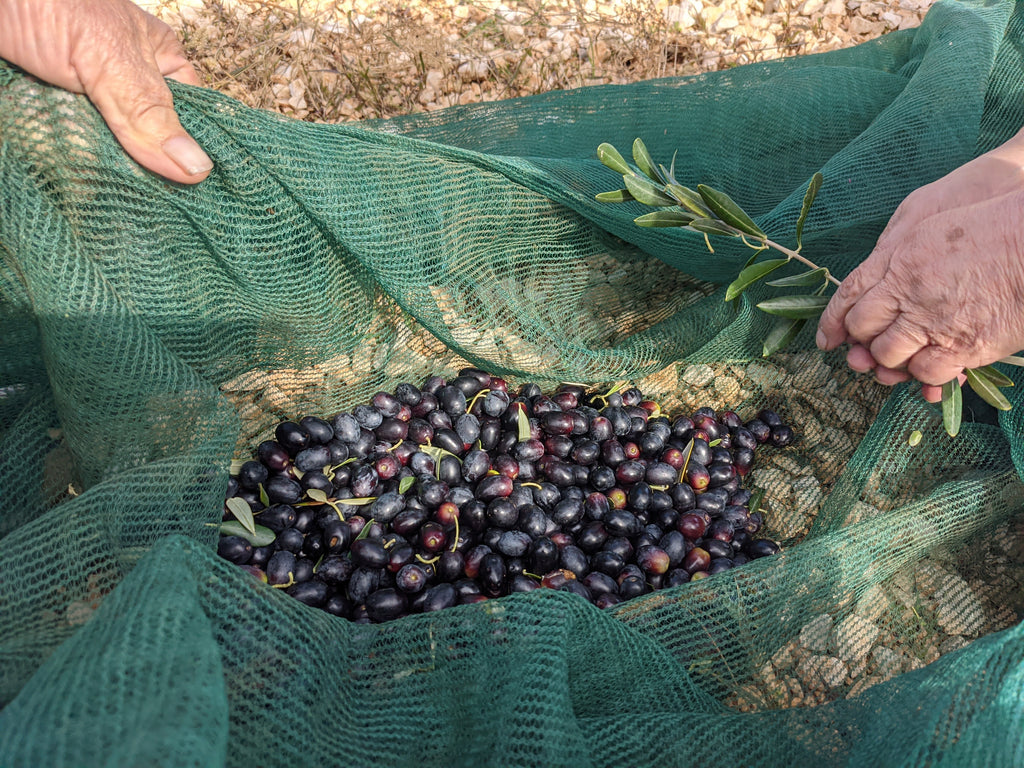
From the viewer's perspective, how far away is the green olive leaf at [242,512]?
1.65 m

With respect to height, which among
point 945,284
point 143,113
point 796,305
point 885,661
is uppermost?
point 143,113

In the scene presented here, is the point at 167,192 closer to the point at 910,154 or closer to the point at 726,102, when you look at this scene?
the point at 726,102

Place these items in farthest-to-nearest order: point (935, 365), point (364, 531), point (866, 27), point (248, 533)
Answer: point (866, 27) < point (364, 531) < point (248, 533) < point (935, 365)

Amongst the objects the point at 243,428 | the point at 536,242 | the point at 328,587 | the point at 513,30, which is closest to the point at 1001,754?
the point at 328,587

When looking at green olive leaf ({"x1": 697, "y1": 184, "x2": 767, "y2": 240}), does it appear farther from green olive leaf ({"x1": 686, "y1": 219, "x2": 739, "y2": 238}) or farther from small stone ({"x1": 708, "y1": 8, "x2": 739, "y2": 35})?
small stone ({"x1": 708, "y1": 8, "x2": 739, "y2": 35})

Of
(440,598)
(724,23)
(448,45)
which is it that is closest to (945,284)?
(440,598)

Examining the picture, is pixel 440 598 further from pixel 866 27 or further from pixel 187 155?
pixel 866 27

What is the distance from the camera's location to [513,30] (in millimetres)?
3619

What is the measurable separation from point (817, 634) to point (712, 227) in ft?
3.20

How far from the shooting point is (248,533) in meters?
1.64

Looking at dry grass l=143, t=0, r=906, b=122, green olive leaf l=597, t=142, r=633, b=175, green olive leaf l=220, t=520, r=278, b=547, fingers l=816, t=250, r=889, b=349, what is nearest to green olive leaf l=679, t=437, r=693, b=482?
fingers l=816, t=250, r=889, b=349

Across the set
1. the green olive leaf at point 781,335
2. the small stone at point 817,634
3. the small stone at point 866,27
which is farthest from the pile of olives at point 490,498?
the small stone at point 866,27

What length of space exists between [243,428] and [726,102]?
5.95 feet

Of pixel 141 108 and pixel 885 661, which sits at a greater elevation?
pixel 141 108
